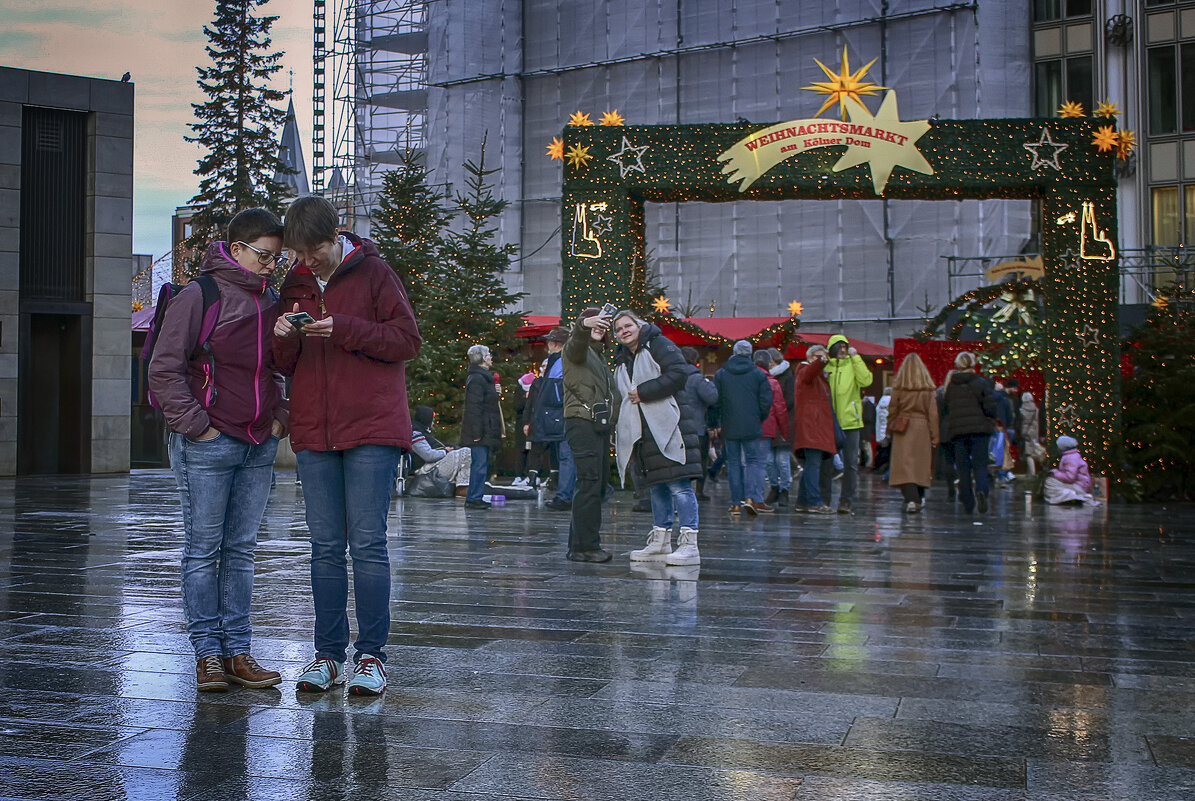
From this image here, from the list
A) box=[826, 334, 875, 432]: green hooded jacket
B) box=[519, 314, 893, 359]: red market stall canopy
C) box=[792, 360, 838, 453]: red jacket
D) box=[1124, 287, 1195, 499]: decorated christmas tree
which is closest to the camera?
box=[792, 360, 838, 453]: red jacket

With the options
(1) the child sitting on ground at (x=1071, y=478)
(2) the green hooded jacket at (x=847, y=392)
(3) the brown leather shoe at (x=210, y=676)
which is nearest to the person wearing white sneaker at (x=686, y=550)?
(3) the brown leather shoe at (x=210, y=676)

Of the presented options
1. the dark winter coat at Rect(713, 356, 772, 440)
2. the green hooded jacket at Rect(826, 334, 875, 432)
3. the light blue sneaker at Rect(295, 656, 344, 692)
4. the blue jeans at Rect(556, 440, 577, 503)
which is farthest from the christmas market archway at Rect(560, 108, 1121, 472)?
the light blue sneaker at Rect(295, 656, 344, 692)

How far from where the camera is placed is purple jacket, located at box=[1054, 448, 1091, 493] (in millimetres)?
15352

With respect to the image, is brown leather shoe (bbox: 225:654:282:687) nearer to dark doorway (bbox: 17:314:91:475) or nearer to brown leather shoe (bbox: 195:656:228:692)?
brown leather shoe (bbox: 195:656:228:692)

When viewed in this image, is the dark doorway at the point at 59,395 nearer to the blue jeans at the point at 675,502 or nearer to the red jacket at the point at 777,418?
the red jacket at the point at 777,418

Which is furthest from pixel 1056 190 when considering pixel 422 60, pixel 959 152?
pixel 422 60

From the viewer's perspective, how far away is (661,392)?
8539mm

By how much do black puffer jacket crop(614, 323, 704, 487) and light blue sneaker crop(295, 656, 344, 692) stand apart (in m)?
4.02

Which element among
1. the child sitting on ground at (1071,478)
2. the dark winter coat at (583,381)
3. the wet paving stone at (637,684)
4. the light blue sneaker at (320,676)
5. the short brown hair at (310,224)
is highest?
the short brown hair at (310,224)

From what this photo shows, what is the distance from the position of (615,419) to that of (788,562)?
1581 millimetres

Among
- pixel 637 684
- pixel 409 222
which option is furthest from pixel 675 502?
pixel 409 222

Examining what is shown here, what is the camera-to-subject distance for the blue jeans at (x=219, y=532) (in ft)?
15.8

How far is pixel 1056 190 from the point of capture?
54.1 ft

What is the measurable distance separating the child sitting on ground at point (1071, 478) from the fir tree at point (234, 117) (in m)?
23.1
